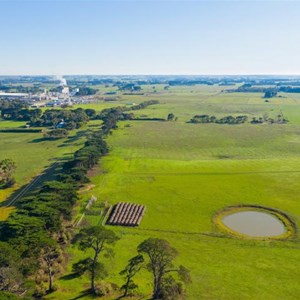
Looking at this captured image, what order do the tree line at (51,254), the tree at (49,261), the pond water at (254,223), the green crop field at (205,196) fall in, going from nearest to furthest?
the tree line at (51,254) → the tree at (49,261) → the green crop field at (205,196) → the pond water at (254,223)

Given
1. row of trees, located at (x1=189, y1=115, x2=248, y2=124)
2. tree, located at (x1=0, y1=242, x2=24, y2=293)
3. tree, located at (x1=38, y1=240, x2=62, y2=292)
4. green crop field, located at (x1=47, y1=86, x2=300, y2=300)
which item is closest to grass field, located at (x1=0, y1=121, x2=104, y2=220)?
green crop field, located at (x1=47, y1=86, x2=300, y2=300)

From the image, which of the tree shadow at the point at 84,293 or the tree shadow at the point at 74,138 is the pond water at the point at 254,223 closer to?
the tree shadow at the point at 84,293

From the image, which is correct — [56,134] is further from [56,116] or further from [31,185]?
[31,185]

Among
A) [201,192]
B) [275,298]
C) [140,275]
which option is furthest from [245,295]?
[201,192]

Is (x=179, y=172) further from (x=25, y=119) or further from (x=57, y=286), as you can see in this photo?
(x=25, y=119)

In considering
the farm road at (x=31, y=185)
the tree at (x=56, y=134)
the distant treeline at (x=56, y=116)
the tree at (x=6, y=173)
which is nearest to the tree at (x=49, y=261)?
the farm road at (x=31, y=185)

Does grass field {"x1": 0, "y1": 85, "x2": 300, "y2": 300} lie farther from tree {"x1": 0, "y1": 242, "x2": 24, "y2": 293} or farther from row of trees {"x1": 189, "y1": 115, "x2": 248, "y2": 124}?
row of trees {"x1": 189, "y1": 115, "x2": 248, "y2": 124}

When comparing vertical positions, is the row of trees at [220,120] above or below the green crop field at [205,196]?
below

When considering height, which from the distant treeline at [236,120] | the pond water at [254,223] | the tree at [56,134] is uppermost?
the pond water at [254,223]
